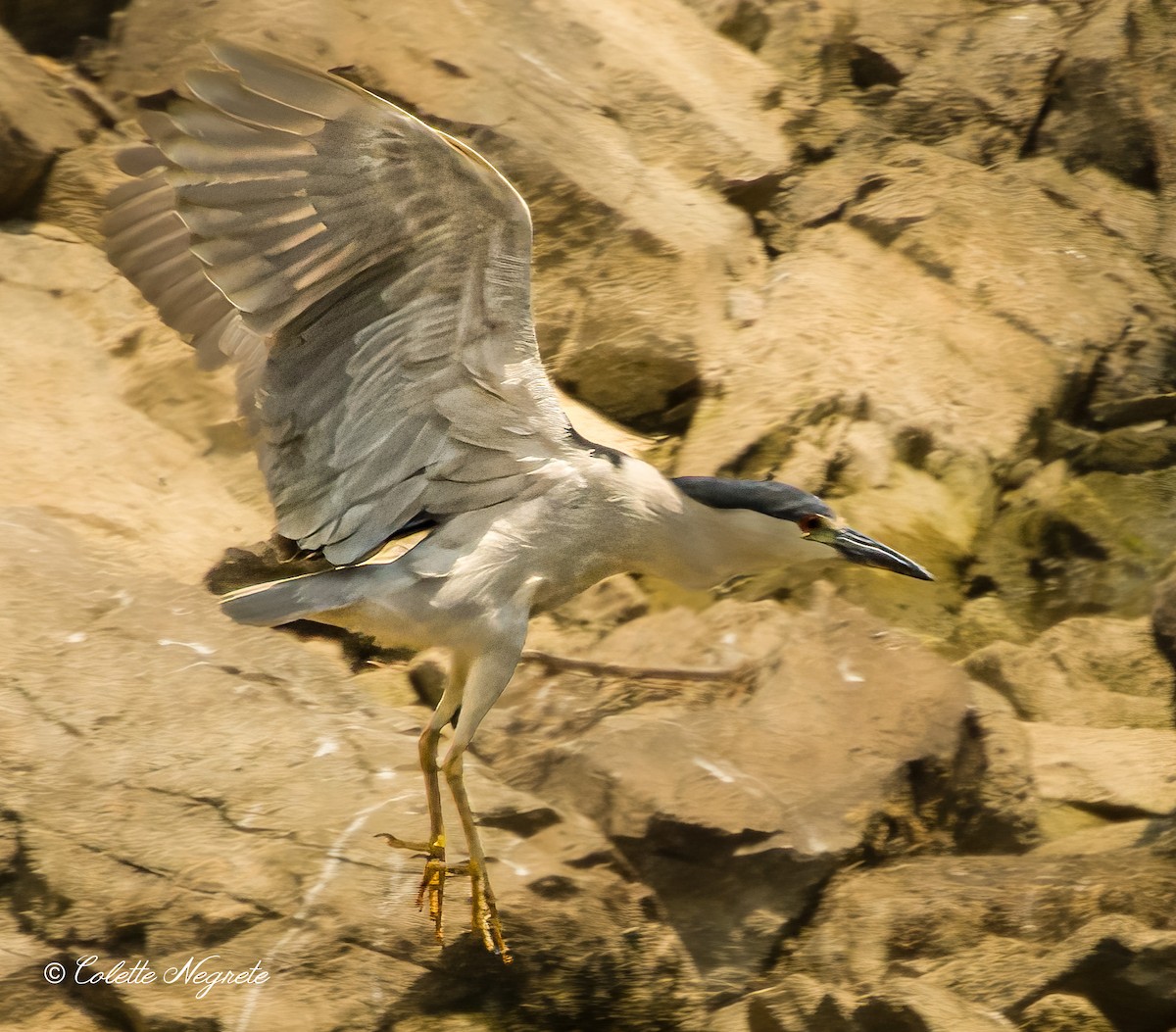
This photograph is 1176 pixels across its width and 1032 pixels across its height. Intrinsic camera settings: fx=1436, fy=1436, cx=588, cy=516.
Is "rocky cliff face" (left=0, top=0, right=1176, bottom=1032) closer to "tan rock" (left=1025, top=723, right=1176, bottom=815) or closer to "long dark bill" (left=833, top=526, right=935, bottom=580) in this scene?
"tan rock" (left=1025, top=723, right=1176, bottom=815)

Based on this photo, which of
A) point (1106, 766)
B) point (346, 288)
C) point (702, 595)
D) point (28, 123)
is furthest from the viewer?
point (28, 123)

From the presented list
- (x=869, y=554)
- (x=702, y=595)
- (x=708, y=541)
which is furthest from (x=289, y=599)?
(x=702, y=595)

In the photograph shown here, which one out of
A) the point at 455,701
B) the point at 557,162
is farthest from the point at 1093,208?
the point at 455,701

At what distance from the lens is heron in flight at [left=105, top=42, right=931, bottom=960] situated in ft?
8.80

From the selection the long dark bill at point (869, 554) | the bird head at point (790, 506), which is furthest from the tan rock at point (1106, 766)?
the bird head at point (790, 506)

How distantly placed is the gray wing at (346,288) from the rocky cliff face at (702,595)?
2.85 feet

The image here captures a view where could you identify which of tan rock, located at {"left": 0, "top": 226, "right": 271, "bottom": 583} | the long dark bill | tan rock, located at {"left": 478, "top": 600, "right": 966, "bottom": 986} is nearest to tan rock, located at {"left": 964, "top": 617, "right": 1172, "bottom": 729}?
tan rock, located at {"left": 478, "top": 600, "right": 966, "bottom": 986}

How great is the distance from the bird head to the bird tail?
0.81m

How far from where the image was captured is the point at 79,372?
4828 millimetres

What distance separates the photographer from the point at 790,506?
322cm

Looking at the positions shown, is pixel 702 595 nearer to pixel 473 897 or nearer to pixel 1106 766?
pixel 1106 766

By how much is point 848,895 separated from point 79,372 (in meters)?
3.06

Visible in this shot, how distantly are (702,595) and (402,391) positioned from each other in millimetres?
1822

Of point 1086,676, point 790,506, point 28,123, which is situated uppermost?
point 790,506
